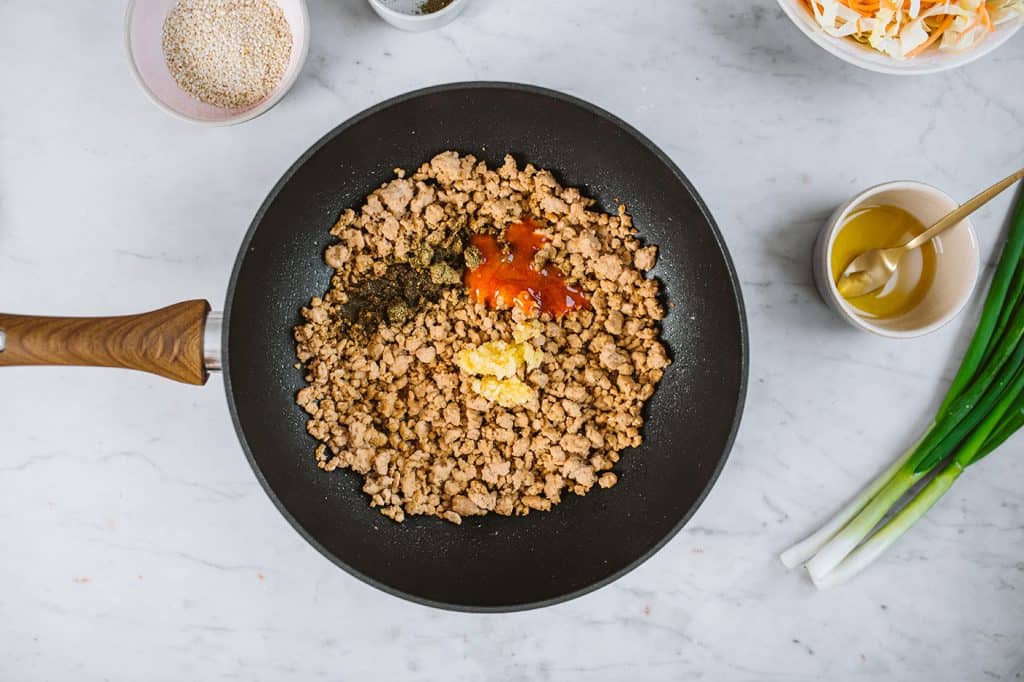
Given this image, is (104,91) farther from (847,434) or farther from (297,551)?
(847,434)

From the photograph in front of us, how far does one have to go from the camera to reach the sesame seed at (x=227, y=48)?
115 cm

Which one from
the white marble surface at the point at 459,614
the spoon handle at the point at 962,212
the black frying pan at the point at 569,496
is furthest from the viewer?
the white marble surface at the point at 459,614

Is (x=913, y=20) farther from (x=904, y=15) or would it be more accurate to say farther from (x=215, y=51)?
(x=215, y=51)

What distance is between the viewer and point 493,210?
1177 millimetres

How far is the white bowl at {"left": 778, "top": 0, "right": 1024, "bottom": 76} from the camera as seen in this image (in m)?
1.07

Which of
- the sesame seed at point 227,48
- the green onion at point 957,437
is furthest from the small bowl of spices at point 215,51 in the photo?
the green onion at point 957,437

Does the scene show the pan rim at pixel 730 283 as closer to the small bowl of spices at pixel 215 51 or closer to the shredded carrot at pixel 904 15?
the small bowl of spices at pixel 215 51

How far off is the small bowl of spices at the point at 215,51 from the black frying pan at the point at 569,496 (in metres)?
0.17

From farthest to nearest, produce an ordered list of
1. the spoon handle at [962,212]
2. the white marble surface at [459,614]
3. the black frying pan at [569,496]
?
the white marble surface at [459,614]
the black frying pan at [569,496]
the spoon handle at [962,212]

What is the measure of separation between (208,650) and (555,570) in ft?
1.84

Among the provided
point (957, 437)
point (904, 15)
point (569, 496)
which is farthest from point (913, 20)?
point (569, 496)

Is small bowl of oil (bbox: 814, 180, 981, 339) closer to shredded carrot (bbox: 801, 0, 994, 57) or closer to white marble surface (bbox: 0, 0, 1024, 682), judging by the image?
white marble surface (bbox: 0, 0, 1024, 682)

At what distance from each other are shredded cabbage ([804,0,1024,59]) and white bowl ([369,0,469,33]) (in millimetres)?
498

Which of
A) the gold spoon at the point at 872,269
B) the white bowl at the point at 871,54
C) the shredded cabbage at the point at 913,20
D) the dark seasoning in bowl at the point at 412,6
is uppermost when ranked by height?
the shredded cabbage at the point at 913,20
